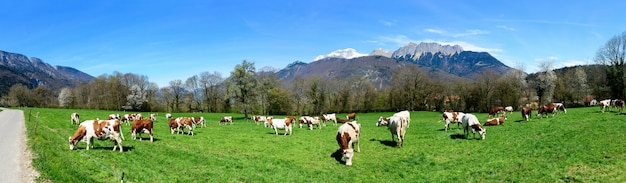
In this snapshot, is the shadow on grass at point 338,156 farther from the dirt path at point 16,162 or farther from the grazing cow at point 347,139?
the dirt path at point 16,162

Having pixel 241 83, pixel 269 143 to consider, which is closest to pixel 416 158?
pixel 269 143

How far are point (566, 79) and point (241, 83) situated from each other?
81988 millimetres

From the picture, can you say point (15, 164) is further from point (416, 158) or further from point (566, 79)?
point (566, 79)

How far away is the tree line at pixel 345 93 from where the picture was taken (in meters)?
76.9

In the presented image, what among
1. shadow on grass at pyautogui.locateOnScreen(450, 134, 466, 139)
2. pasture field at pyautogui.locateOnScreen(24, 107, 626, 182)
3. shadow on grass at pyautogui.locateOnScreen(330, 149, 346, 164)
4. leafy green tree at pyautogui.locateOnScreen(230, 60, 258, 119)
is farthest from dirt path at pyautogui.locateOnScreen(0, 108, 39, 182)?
leafy green tree at pyautogui.locateOnScreen(230, 60, 258, 119)

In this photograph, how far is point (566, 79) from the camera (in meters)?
82.2

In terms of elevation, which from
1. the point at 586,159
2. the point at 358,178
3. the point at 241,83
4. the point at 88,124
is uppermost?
the point at 241,83

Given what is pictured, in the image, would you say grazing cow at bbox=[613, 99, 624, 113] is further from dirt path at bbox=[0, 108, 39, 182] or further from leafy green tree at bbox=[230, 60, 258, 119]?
leafy green tree at bbox=[230, 60, 258, 119]

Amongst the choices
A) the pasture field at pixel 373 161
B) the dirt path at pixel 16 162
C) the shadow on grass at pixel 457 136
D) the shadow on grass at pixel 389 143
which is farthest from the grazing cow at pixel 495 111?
the dirt path at pixel 16 162

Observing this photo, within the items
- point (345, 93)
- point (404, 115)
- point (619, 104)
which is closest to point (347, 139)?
point (404, 115)

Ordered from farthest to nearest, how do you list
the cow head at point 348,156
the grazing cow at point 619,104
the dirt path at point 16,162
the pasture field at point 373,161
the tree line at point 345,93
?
the tree line at point 345,93, the grazing cow at point 619,104, the cow head at point 348,156, the pasture field at point 373,161, the dirt path at point 16,162

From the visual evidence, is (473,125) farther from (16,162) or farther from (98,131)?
(16,162)

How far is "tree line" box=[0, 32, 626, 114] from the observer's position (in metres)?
76.9

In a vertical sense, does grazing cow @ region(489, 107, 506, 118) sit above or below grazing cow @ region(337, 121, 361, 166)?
above
